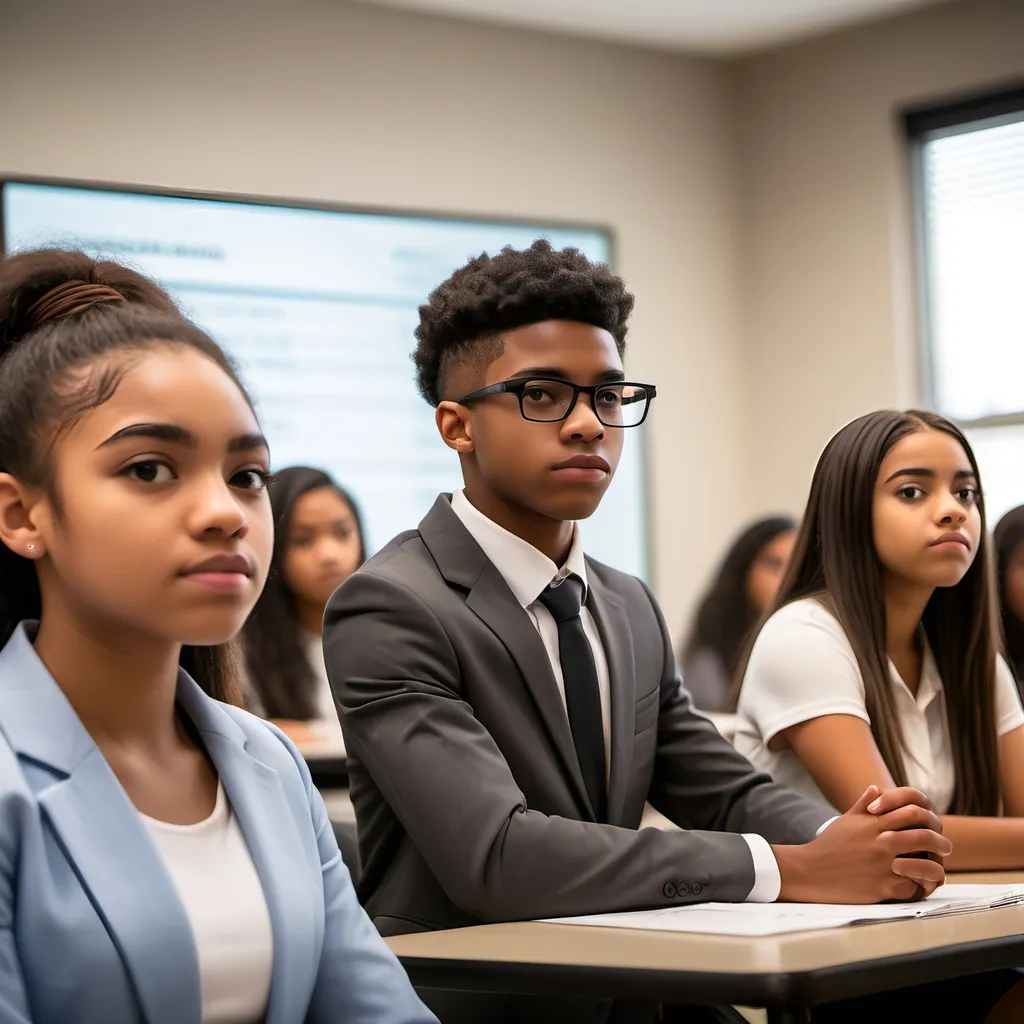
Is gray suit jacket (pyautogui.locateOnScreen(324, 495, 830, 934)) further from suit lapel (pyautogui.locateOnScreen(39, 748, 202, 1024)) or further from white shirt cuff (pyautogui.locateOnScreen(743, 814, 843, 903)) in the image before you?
suit lapel (pyautogui.locateOnScreen(39, 748, 202, 1024))

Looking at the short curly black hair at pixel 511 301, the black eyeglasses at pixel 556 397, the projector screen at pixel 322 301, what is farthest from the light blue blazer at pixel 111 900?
the projector screen at pixel 322 301

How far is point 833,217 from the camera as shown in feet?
20.7

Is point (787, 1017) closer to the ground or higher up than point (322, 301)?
closer to the ground

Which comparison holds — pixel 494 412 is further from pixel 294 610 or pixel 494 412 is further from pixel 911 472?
pixel 294 610

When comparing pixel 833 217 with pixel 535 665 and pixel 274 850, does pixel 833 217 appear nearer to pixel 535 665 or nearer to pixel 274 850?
pixel 535 665

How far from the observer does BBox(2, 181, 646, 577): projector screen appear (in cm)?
519

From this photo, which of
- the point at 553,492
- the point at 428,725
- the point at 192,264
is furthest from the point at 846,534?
the point at 192,264

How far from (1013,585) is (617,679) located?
162 cm

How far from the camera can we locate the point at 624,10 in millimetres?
5902

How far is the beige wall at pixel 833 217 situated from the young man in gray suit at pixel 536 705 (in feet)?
13.7

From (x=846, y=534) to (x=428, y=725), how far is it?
959mm

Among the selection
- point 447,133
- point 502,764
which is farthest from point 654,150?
point 502,764

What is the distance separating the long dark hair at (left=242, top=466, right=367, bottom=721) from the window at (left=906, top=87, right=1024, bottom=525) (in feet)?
9.21

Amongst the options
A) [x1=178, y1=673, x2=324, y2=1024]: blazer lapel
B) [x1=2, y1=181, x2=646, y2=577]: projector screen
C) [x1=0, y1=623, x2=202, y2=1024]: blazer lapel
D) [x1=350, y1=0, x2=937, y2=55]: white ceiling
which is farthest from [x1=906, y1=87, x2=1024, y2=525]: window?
[x1=0, y1=623, x2=202, y2=1024]: blazer lapel
